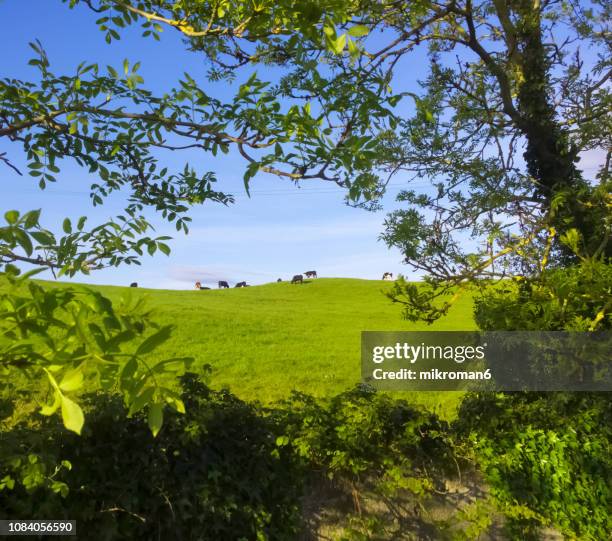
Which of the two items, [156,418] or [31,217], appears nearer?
[156,418]

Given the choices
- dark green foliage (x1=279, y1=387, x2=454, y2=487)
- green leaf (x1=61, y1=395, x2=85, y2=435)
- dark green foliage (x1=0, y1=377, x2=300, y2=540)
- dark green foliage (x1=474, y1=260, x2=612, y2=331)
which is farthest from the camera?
dark green foliage (x1=474, y1=260, x2=612, y2=331)

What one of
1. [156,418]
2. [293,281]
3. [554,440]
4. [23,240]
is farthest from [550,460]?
[293,281]

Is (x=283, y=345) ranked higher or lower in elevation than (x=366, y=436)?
higher

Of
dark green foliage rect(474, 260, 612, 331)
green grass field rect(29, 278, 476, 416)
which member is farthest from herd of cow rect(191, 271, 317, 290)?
dark green foliage rect(474, 260, 612, 331)

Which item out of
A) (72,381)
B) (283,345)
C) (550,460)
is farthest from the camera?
(283,345)

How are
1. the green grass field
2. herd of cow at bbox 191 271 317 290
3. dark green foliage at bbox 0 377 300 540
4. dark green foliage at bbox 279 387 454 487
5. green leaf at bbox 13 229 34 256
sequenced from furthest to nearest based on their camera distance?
herd of cow at bbox 191 271 317 290 < the green grass field < dark green foliage at bbox 279 387 454 487 < dark green foliage at bbox 0 377 300 540 < green leaf at bbox 13 229 34 256

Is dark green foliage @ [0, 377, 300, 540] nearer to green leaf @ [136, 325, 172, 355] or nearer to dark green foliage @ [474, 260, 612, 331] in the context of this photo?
green leaf @ [136, 325, 172, 355]

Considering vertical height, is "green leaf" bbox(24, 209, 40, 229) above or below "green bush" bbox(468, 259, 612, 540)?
above

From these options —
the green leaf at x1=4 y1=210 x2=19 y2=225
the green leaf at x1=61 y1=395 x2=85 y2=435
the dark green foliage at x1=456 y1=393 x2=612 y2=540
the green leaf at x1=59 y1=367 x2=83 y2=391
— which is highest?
the green leaf at x1=4 y1=210 x2=19 y2=225

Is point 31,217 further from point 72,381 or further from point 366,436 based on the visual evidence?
point 366,436

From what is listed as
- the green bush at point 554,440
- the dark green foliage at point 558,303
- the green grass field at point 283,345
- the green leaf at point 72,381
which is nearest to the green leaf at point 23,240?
the green leaf at point 72,381

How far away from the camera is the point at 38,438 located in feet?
13.3

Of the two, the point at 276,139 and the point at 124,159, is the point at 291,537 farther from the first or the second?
the point at 124,159

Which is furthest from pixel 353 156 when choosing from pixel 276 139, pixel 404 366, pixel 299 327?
pixel 299 327
